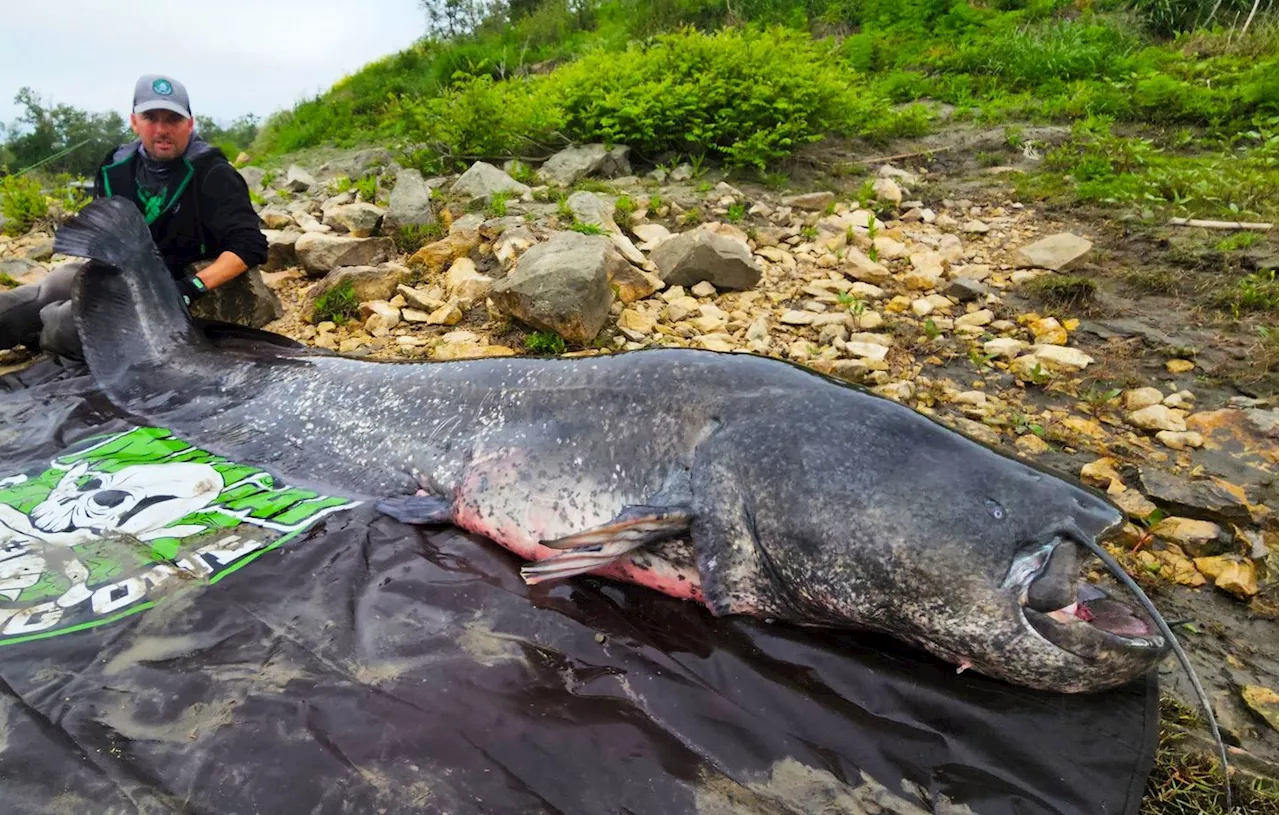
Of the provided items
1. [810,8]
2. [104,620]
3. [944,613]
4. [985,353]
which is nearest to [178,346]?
[104,620]

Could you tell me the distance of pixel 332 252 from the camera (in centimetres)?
568

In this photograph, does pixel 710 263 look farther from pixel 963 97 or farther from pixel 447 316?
pixel 963 97

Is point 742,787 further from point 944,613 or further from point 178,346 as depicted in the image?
point 178,346

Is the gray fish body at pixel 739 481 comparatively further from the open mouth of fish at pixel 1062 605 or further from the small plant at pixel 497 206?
the small plant at pixel 497 206

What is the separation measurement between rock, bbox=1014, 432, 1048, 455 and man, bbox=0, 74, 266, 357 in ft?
15.0

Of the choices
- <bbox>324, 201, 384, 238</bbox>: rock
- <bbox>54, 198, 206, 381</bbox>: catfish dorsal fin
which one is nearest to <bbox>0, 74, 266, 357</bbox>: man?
<bbox>54, 198, 206, 381</bbox>: catfish dorsal fin

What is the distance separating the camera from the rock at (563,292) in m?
4.20

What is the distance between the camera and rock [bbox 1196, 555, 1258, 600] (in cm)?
236

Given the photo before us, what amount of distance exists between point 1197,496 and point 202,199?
558 centimetres

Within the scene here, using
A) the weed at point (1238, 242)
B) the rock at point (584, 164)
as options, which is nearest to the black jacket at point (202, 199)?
the rock at point (584, 164)

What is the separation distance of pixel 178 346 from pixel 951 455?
3824mm

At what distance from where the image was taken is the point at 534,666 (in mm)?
2041

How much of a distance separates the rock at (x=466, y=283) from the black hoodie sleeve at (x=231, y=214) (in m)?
1.24

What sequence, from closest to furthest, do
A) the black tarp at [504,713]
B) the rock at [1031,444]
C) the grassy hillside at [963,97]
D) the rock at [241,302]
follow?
the black tarp at [504,713]
the rock at [1031,444]
the rock at [241,302]
the grassy hillside at [963,97]
